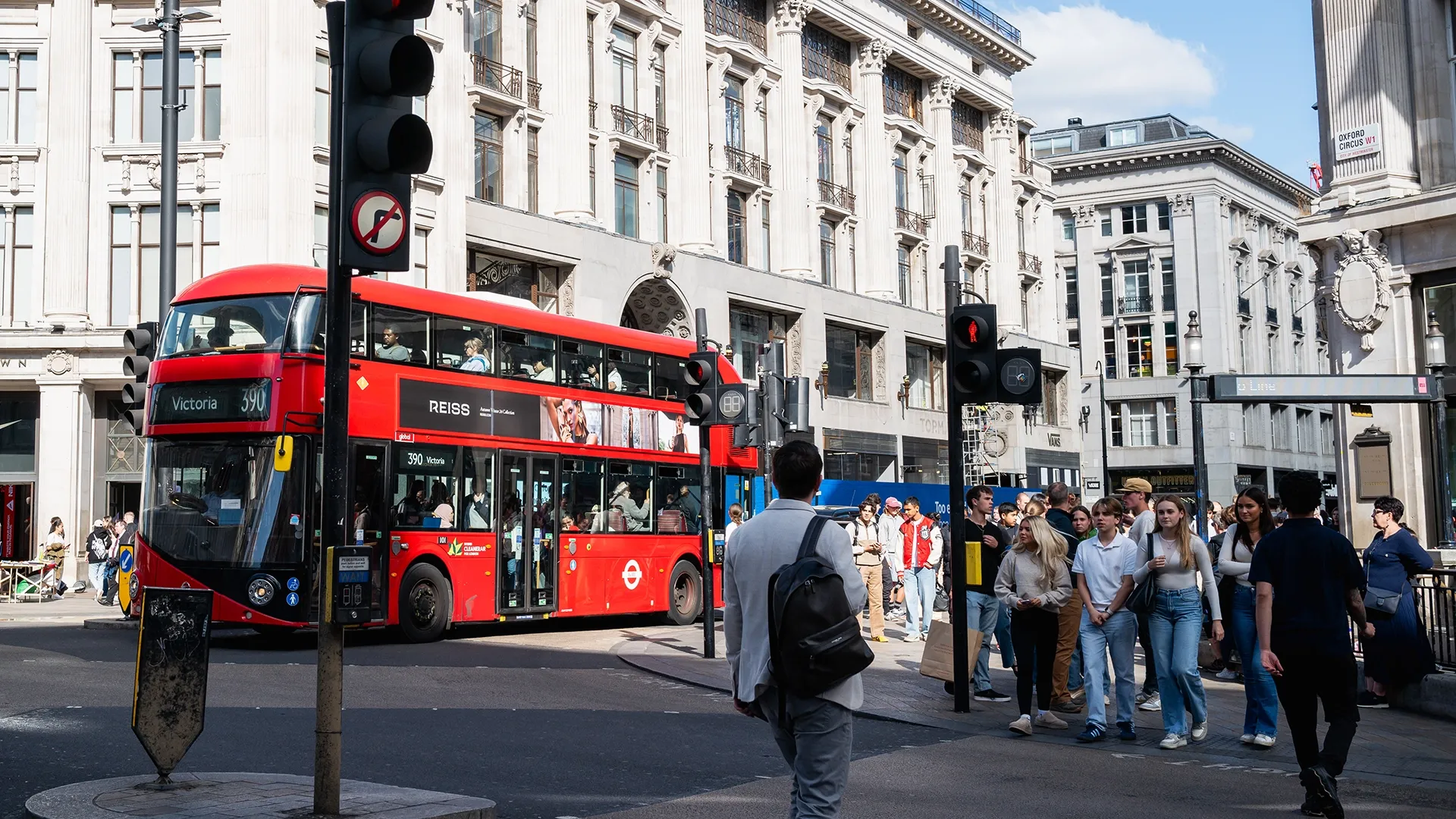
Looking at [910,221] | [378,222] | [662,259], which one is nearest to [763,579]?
[378,222]

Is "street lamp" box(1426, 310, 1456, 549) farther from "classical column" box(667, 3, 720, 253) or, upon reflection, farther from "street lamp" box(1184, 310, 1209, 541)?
"classical column" box(667, 3, 720, 253)

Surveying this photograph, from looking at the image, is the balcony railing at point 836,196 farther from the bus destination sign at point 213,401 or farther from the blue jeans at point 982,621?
the blue jeans at point 982,621

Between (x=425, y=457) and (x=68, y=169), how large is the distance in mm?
18537

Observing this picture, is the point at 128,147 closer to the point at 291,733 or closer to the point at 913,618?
the point at 913,618

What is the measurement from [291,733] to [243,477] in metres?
6.80

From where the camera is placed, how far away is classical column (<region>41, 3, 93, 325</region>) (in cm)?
3183

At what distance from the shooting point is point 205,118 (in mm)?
32188

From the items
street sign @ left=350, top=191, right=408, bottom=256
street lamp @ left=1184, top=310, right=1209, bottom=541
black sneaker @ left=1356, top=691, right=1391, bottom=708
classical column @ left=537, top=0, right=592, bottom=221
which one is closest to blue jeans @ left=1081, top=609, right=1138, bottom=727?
black sneaker @ left=1356, top=691, right=1391, bottom=708

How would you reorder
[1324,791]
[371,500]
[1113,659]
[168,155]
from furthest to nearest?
[168,155]
[371,500]
[1113,659]
[1324,791]

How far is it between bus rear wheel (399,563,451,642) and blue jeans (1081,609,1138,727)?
31.4 ft

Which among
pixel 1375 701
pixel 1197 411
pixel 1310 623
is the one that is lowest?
pixel 1375 701

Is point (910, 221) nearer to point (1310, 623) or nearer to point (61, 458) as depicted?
point (61, 458)

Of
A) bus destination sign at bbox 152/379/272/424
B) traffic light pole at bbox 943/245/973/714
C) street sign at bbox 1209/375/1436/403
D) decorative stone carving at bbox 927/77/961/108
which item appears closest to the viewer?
traffic light pole at bbox 943/245/973/714

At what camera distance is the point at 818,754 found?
5516mm
